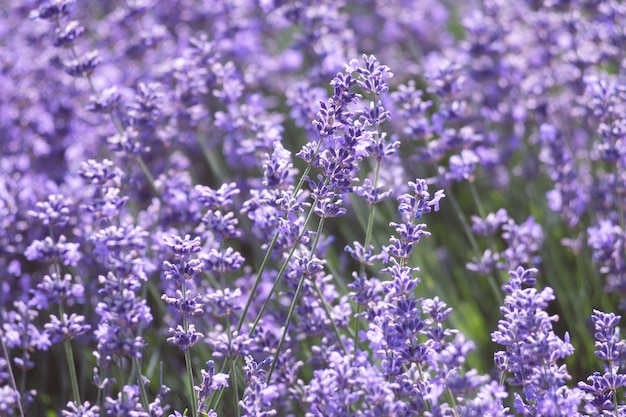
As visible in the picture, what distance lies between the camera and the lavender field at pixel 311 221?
7.39 ft

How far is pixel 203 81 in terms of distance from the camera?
11.5 feet

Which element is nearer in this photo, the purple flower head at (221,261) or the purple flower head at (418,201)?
the purple flower head at (418,201)

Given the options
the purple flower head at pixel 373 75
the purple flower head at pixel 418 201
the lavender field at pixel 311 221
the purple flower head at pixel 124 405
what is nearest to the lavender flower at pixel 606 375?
the lavender field at pixel 311 221

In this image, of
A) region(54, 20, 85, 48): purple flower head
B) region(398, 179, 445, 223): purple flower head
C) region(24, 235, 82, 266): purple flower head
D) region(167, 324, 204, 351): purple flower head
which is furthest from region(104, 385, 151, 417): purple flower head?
region(54, 20, 85, 48): purple flower head

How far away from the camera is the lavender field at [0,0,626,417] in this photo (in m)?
2.25

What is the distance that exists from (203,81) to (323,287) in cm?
120

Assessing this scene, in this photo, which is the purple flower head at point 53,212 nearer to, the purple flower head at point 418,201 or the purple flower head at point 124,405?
the purple flower head at point 124,405

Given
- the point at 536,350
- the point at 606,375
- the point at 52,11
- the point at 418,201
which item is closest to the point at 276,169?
the point at 418,201

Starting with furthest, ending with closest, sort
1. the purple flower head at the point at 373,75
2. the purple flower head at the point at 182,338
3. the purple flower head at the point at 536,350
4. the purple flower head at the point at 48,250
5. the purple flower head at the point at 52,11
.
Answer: the purple flower head at the point at 52,11 < the purple flower head at the point at 48,250 < the purple flower head at the point at 373,75 < the purple flower head at the point at 182,338 < the purple flower head at the point at 536,350

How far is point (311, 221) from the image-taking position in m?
3.81

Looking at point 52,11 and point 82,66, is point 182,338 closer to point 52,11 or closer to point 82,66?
point 82,66

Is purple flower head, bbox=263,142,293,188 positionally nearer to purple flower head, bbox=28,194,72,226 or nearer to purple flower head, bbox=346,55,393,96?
purple flower head, bbox=346,55,393,96

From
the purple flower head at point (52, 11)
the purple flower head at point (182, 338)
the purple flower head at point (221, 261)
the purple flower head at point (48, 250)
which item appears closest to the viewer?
the purple flower head at point (182, 338)

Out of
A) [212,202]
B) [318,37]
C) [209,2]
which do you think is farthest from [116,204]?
[209,2]
